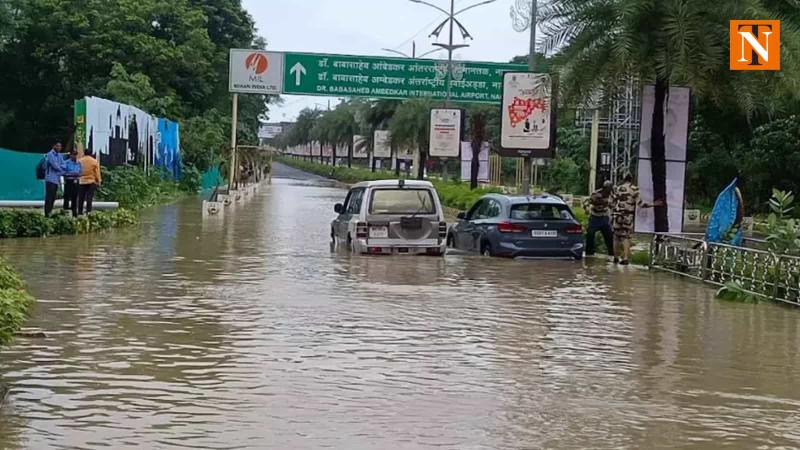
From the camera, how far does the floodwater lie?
7.87 meters

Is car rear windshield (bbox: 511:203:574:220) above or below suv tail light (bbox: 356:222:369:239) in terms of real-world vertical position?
above

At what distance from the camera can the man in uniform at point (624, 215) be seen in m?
21.4

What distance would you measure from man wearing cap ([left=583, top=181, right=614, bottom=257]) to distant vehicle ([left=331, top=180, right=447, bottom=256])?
312cm

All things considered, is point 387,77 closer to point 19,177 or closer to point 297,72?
point 297,72

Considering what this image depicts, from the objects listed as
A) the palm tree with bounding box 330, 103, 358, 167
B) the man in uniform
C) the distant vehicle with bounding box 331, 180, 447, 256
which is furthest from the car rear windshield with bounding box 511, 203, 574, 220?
the palm tree with bounding box 330, 103, 358, 167

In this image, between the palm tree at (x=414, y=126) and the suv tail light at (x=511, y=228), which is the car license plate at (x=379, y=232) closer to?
the suv tail light at (x=511, y=228)

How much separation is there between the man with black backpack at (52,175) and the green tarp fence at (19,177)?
19.2ft

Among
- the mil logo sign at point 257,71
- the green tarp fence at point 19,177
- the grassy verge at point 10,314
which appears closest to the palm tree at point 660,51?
the grassy verge at point 10,314

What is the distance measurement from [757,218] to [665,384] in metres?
33.7

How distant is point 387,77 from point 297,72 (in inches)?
144

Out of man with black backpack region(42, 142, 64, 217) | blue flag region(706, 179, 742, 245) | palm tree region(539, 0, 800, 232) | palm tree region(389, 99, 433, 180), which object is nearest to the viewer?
blue flag region(706, 179, 742, 245)

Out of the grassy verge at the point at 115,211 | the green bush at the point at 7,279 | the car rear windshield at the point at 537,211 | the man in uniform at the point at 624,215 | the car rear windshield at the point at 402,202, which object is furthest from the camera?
the grassy verge at the point at 115,211

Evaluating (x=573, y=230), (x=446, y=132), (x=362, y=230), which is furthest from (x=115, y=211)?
(x=446, y=132)

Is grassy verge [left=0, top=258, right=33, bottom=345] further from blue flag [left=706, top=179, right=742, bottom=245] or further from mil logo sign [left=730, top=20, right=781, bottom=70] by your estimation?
mil logo sign [left=730, top=20, right=781, bottom=70]
